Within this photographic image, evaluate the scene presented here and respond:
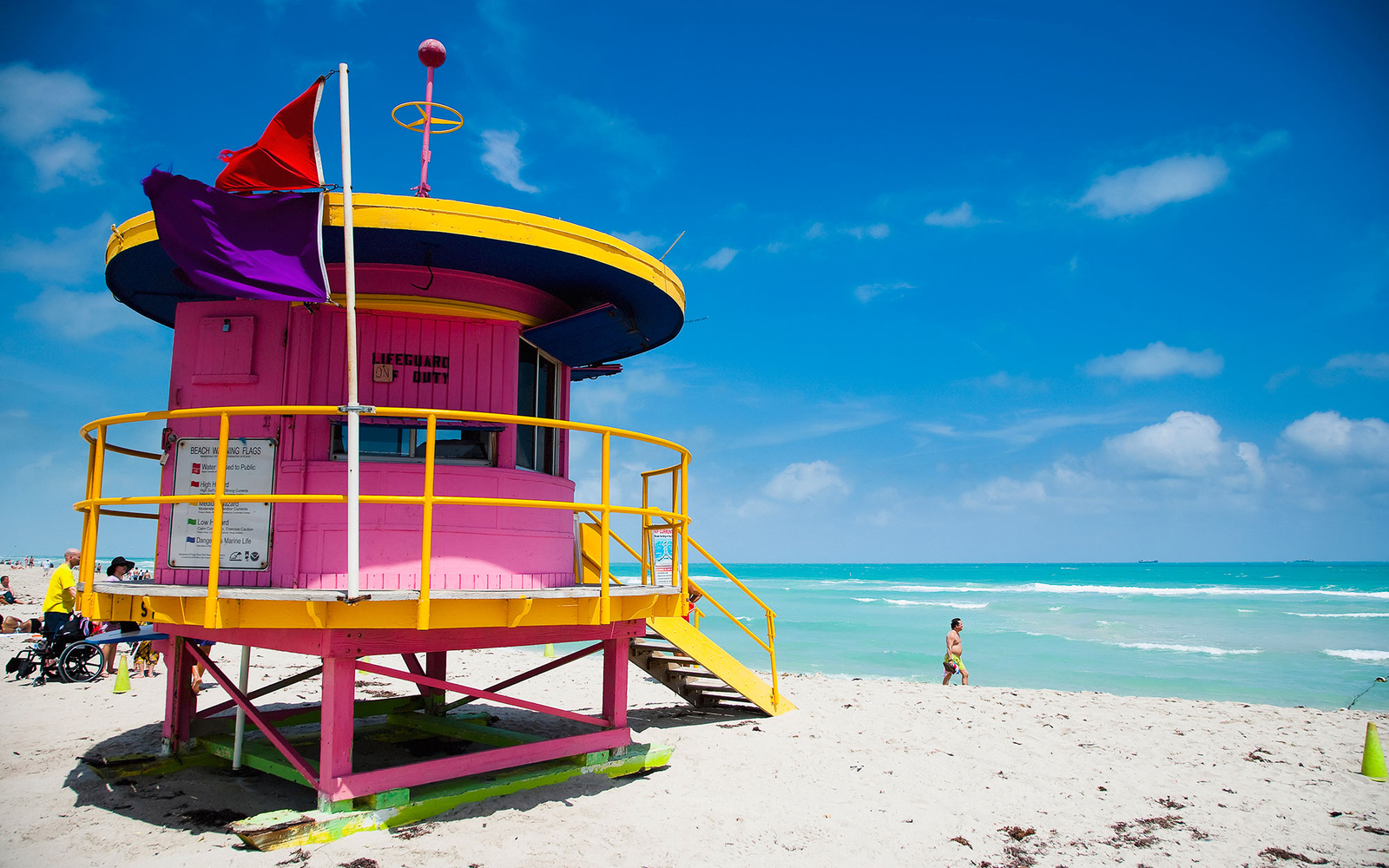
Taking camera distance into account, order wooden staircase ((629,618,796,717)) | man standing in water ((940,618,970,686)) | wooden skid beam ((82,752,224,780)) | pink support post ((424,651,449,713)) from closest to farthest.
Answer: wooden skid beam ((82,752,224,780)) → pink support post ((424,651,449,713)) → wooden staircase ((629,618,796,717)) → man standing in water ((940,618,970,686))

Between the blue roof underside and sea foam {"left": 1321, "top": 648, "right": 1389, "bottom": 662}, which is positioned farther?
sea foam {"left": 1321, "top": 648, "right": 1389, "bottom": 662}

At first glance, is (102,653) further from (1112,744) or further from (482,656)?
(1112,744)

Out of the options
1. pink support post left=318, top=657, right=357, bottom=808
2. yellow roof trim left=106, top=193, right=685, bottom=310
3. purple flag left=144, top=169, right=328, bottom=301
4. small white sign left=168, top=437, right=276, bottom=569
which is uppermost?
yellow roof trim left=106, top=193, right=685, bottom=310

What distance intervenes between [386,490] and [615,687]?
9.85 ft

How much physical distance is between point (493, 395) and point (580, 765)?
3650mm

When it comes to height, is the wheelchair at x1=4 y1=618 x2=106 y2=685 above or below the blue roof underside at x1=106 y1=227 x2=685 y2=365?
below

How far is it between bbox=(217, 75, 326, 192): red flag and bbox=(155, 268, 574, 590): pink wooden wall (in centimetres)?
150

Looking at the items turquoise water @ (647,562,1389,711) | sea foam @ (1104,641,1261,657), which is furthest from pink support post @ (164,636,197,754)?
sea foam @ (1104,641,1261,657)

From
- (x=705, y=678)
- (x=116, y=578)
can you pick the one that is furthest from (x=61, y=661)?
(x=705, y=678)

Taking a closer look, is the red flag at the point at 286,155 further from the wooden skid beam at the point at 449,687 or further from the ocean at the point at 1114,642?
the ocean at the point at 1114,642

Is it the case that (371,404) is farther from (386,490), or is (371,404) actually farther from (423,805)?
(423,805)

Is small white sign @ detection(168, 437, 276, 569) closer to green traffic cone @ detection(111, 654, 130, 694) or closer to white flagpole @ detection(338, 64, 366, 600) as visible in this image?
white flagpole @ detection(338, 64, 366, 600)

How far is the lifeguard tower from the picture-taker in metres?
6.17

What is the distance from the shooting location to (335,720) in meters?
6.24
